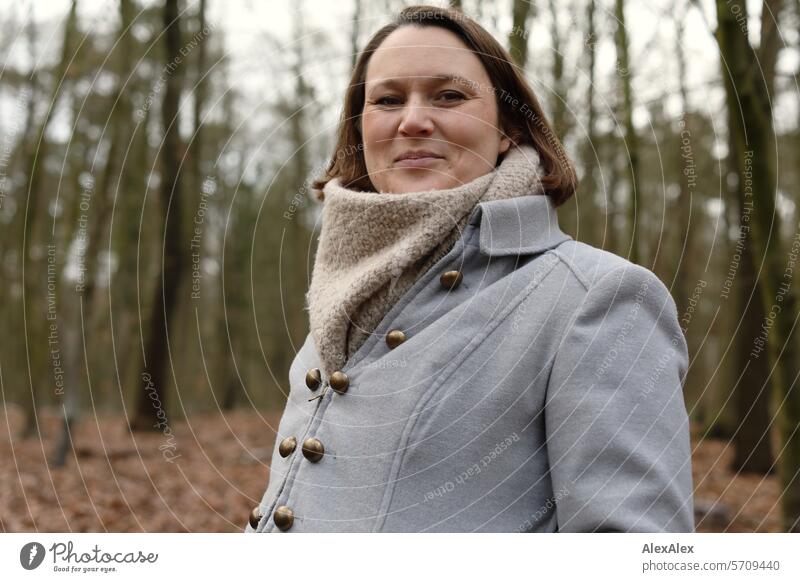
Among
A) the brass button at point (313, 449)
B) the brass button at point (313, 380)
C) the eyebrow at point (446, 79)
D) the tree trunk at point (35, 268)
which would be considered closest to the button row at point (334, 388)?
the brass button at point (313, 449)

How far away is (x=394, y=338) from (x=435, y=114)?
52 cm

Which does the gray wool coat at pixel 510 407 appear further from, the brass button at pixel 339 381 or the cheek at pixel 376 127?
the cheek at pixel 376 127

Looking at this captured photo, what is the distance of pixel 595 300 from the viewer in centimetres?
142

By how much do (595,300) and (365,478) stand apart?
60cm

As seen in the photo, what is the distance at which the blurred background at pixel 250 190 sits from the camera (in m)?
3.04

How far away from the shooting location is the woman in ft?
4.46

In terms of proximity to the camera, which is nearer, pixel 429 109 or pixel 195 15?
→ pixel 429 109

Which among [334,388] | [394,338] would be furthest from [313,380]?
[394,338]

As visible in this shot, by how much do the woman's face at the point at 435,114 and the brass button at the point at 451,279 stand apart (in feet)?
0.73

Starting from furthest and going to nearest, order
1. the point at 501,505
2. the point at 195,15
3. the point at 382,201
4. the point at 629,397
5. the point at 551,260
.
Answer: the point at 195,15 → the point at 382,201 → the point at 551,260 → the point at 501,505 → the point at 629,397

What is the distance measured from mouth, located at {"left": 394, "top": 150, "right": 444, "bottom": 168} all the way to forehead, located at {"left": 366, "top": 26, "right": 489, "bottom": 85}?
18cm

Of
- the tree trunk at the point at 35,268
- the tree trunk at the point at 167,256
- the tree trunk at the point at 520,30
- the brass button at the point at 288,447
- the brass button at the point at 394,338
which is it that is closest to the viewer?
the brass button at the point at 394,338

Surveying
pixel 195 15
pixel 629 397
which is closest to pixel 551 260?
pixel 629 397
